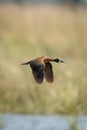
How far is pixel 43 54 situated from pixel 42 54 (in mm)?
211

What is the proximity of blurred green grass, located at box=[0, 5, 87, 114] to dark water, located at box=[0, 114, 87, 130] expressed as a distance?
0.42 ft

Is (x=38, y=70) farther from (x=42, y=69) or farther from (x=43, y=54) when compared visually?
(x=43, y=54)

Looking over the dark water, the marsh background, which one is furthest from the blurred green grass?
the dark water

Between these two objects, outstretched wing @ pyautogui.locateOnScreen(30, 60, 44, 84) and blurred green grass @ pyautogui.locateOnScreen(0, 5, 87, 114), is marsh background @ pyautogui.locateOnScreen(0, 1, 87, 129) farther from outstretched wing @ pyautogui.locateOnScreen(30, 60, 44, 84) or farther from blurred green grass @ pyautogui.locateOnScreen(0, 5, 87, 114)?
outstretched wing @ pyautogui.locateOnScreen(30, 60, 44, 84)

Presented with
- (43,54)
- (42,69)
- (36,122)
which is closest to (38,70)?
(42,69)

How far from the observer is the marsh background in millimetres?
8688

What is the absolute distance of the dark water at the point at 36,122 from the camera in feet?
25.2

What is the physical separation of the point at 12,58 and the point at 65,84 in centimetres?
201

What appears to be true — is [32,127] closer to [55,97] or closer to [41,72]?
[55,97]

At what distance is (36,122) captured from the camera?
318 inches

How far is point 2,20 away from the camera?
15.3 metres

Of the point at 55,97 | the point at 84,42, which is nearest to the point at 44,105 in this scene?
A: the point at 55,97

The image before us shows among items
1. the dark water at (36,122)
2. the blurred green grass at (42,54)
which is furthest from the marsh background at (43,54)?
the dark water at (36,122)

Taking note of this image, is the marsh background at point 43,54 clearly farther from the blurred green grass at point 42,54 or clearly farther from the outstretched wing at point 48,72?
the outstretched wing at point 48,72
